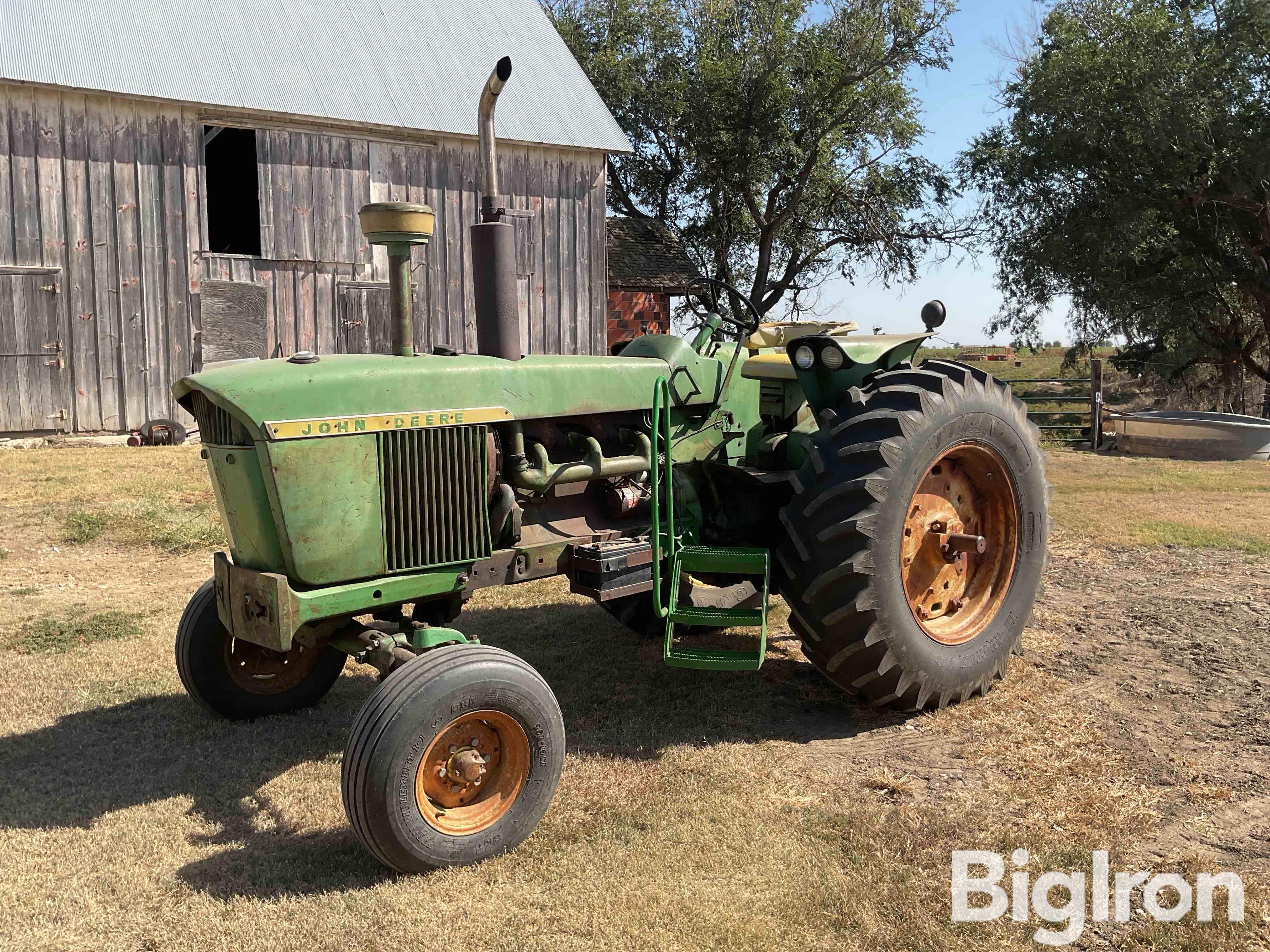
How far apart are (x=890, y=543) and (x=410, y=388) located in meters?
1.88

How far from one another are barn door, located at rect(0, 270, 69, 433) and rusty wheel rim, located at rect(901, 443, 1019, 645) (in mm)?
10276

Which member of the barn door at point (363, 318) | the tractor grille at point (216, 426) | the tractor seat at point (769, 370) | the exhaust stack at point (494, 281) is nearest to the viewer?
the tractor grille at point (216, 426)

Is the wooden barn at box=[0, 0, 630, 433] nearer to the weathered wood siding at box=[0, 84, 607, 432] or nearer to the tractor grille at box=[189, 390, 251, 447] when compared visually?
the weathered wood siding at box=[0, 84, 607, 432]

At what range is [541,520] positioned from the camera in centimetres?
419

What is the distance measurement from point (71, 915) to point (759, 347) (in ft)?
16.5

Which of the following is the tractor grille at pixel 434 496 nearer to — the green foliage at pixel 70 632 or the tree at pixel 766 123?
the green foliage at pixel 70 632

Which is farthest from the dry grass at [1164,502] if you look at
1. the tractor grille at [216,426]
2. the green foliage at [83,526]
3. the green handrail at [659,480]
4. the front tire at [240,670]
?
the green foliage at [83,526]

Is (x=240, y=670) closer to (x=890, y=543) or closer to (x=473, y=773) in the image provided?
(x=473, y=773)

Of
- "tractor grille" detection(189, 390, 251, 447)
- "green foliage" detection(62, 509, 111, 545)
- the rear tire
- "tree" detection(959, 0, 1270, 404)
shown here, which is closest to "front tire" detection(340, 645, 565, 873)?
"tractor grille" detection(189, 390, 251, 447)

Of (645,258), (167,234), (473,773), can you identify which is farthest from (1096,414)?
(473,773)

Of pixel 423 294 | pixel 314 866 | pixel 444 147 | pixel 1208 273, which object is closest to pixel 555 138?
pixel 444 147

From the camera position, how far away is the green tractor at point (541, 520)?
3320 millimetres

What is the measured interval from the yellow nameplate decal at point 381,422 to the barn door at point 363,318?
958 centimetres

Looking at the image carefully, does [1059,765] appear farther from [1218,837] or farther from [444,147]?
[444,147]
